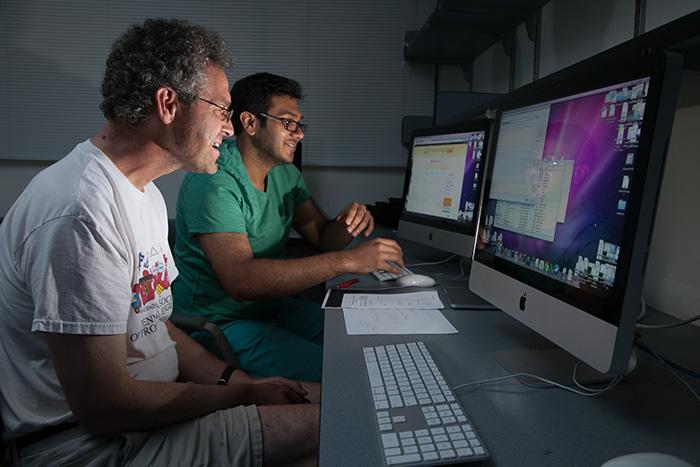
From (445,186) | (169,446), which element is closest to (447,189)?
(445,186)

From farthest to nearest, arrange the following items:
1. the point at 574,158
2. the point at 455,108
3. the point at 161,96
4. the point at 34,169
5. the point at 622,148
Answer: the point at 34,169 → the point at 455,108 → the point at 161,96 → the point at 574,158 → the point at 622,148

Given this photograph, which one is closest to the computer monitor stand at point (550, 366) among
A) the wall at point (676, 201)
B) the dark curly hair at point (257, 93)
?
the wall at point (676, 201)

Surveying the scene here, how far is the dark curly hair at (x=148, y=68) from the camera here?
94 cm

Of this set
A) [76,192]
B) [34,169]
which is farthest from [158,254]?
[34,169]

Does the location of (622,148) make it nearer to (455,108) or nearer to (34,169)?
(455,108)

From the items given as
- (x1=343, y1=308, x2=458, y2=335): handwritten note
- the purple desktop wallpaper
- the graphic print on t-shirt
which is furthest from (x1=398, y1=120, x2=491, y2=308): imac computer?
the graphic print on t-shirt

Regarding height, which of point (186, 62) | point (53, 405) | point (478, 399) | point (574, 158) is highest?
point (186, 62)

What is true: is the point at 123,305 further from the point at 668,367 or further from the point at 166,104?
the point at 668,367

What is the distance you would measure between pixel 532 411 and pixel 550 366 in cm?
17

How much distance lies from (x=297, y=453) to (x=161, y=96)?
2.66 ft

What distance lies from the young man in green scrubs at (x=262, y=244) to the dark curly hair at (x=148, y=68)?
477 mm

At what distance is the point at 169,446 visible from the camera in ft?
2.86

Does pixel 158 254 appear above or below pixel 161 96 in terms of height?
below

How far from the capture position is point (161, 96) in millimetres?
958
